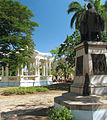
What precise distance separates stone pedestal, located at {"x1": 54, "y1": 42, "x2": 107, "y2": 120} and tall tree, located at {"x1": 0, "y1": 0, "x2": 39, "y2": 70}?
1308 centimetres

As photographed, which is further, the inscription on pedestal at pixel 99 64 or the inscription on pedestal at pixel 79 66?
the inscription on pedestal at pixel 79 66

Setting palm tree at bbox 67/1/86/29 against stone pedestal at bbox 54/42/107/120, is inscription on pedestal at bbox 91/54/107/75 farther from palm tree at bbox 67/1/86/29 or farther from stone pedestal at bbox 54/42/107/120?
palm tree at bbox 67/1/86/29

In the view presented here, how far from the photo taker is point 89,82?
5574 mm

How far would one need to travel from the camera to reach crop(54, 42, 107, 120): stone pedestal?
15.4 feet

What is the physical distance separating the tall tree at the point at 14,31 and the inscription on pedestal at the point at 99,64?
1352 cm

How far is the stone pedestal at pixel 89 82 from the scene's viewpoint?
15.4ft

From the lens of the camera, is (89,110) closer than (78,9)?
Yes

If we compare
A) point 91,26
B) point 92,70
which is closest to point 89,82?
point 92,70

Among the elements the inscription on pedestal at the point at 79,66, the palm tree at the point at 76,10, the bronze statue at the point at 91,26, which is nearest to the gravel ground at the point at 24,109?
the inscription on pedestal at the point at 79,66

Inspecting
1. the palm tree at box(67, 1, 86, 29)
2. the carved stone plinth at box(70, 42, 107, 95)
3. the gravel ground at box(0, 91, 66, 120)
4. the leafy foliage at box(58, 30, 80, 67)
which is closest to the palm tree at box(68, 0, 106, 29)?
the palm tree at box(67, 1, 86, 29)

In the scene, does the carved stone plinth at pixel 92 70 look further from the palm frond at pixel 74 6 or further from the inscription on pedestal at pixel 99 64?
the palm frond at pixel 74 6

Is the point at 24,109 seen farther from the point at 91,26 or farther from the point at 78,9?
the point at 78,9

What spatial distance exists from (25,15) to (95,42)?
15260 millimetres

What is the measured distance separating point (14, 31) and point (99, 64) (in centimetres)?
1542
